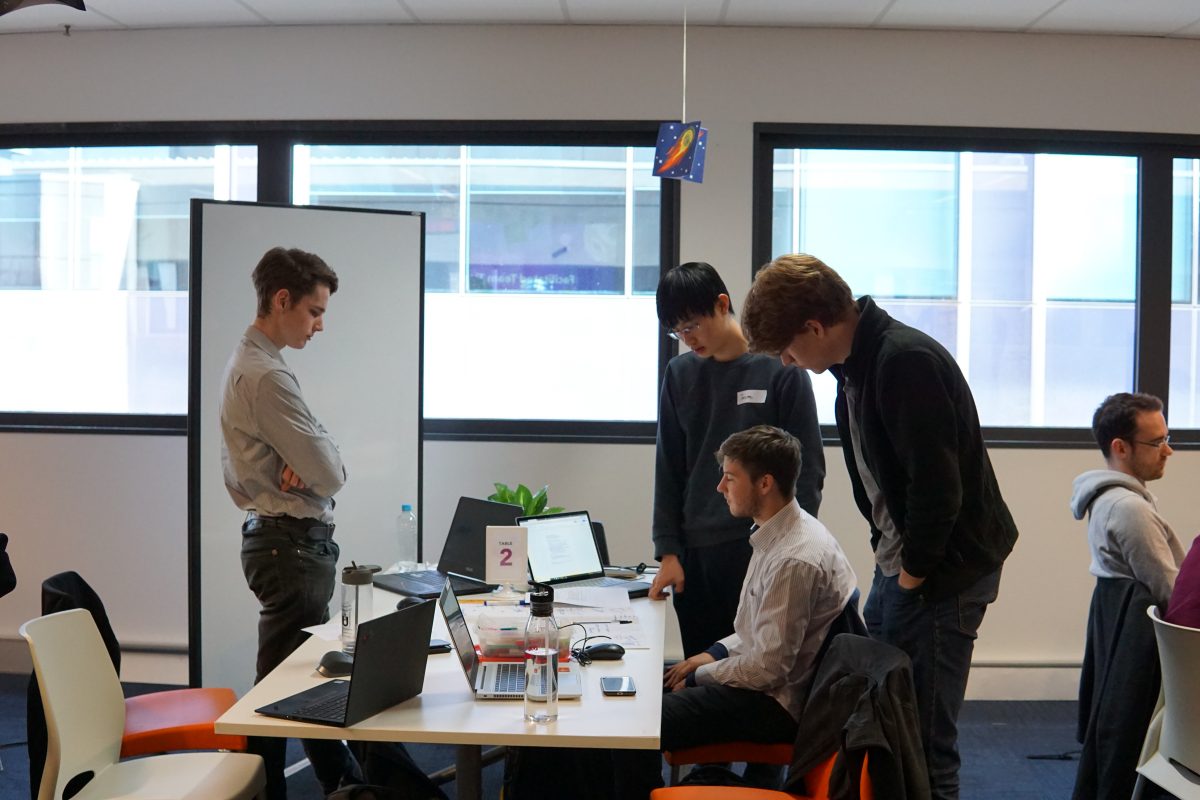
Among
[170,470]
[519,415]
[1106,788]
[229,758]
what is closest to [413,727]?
[229,758]

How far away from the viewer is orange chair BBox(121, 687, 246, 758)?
101 inches

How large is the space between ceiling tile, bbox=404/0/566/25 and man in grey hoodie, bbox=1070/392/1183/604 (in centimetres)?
257

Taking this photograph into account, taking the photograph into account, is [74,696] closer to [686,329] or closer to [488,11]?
[686,329]

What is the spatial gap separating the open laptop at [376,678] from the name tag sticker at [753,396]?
1.21 meters

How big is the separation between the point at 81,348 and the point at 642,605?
3.06m

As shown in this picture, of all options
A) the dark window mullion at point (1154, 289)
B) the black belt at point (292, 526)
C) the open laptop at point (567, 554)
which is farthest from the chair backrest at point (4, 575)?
the dark window mullion at point (1154, 289)

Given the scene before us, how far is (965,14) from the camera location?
4023 millimetres

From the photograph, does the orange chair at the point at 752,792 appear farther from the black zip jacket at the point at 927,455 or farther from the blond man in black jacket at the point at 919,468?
the black zip jacket at the point at 927,455


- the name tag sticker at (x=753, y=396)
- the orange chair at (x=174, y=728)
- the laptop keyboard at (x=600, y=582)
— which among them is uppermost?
the name tag sticker at (x=753, y=396)

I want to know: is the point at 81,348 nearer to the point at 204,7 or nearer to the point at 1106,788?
the point at 204,7

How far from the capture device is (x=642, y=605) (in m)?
2.91

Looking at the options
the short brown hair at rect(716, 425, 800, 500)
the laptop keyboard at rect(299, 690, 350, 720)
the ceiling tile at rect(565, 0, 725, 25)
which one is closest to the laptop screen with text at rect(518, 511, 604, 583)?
the short brown hair at rect(716, 425, 800, 500)

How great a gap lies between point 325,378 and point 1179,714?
297cm

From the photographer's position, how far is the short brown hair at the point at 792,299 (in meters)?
2.10
